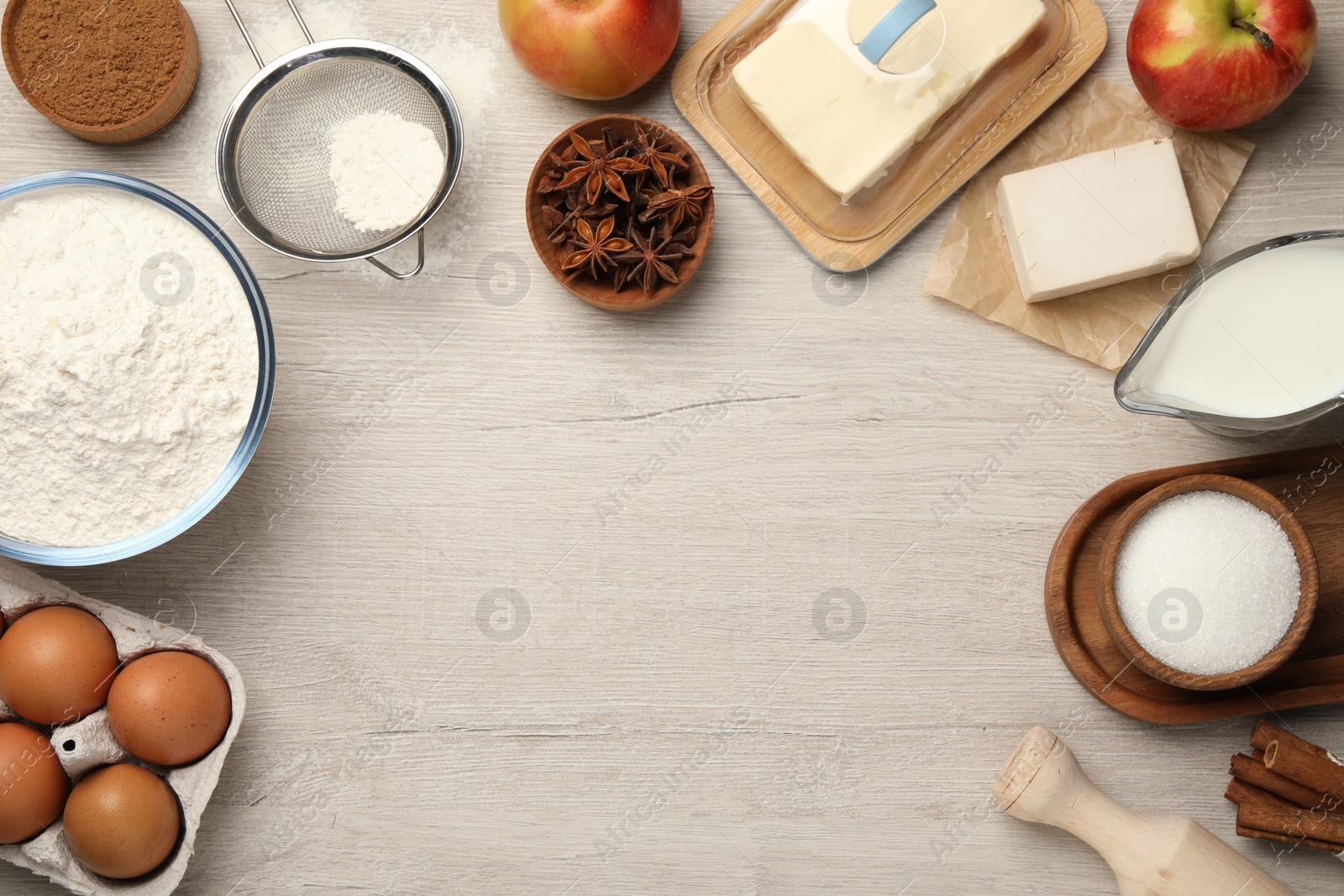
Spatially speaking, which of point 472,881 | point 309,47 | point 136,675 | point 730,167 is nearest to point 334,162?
point 309,47

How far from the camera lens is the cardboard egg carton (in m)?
0.98

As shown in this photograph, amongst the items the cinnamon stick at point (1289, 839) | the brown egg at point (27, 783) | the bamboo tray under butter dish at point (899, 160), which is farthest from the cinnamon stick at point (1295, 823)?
the brown egg at point (27, 783)

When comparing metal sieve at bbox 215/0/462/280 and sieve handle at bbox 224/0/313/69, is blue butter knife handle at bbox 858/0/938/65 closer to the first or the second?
metal sieve at bbox 215/0/462/280

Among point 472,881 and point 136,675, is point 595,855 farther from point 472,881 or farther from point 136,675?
point 136,675

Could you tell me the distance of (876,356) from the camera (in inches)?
46.2

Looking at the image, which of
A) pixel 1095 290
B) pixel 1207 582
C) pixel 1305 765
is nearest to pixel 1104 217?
pixel 1095 290

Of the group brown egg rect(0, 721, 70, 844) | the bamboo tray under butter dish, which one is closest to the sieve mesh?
the bamboo tray under butter dish

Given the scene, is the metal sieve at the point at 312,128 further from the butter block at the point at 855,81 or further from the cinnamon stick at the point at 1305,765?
the cinnamon stick at the point at 1305,765

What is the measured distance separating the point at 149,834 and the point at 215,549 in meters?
0.35

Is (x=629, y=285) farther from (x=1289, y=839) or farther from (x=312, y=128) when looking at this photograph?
(x=1289, y=839)

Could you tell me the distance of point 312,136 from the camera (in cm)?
115

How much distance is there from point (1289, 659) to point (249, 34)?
63.6 inches

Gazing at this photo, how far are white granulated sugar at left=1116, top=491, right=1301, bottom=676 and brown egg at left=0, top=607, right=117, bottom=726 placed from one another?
1218 millimetres

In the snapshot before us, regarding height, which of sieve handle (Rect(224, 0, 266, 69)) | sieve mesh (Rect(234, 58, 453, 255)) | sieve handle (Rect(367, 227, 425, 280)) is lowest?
sieve handle (Rect(367, 227, 425, 280))
